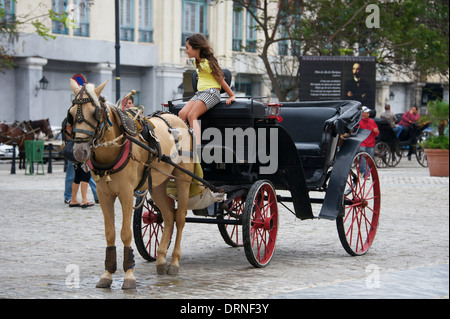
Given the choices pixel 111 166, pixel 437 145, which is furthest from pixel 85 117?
pixel 437 145

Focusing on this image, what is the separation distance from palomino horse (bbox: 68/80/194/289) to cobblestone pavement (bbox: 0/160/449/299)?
247 mm

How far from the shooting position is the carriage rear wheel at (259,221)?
313 inches

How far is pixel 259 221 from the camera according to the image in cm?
831

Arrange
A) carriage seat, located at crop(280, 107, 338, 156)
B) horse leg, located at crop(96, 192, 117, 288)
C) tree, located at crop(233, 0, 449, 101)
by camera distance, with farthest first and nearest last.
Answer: tree, located at crop(233, 0, 449, 101), carriage seat, located at crop(280, 107, 338, 156), horse leg, located at crop(96, 192, 117, 288)

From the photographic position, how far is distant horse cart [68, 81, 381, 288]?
7.04m

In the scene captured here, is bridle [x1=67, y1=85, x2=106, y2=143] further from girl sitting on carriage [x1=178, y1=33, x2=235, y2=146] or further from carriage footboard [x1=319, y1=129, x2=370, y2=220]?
carriage footboard [x1=319, y1=129, x2=370, y2=220]

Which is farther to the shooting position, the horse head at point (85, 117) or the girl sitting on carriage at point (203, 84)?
the girl sitting on carriage at point (203, 84)

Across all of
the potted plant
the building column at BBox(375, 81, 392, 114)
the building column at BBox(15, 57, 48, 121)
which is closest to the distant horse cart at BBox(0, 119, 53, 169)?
the building column at BBox(15, 57, 48, 121)

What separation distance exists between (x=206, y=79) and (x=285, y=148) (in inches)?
43.5

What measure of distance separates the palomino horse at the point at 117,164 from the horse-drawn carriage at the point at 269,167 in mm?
362

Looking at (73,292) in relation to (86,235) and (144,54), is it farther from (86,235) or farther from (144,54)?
(144,54)

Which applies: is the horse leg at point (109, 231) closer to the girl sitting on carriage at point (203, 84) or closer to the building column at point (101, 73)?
the girl sitting on carriage at point (203, 84)

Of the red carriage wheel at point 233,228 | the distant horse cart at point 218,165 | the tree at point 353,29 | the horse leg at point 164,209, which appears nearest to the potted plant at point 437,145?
the tree at point 353,29

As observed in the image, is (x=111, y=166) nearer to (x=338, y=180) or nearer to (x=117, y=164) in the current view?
(x=117, y=164)
